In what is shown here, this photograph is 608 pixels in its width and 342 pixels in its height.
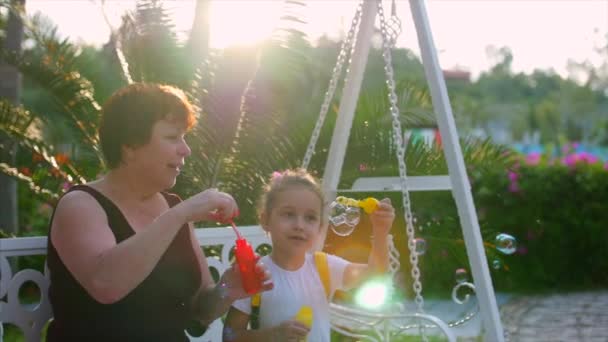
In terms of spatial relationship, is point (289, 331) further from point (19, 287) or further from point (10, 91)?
point (10, 91)

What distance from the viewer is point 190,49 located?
6.63 metres

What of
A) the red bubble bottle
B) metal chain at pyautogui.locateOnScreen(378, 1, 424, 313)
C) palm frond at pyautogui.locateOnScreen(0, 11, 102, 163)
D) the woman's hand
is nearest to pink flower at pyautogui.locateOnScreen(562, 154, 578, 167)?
palm frond at pyautogui.locateOnScreen(0, 11, 102, 163)

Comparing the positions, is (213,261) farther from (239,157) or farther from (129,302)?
(239,157)

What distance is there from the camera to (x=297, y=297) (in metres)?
3.18

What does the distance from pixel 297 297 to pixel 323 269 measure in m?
0.19

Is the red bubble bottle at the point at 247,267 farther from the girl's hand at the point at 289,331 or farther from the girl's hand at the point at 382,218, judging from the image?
the girl's hand at the point at 382,218

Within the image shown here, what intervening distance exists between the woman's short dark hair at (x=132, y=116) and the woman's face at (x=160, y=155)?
0.02m

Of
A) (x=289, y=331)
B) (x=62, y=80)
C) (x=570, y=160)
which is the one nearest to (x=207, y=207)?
(x=289, y=331)

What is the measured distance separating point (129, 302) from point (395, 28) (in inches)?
78.1

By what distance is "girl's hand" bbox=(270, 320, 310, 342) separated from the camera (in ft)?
9.57

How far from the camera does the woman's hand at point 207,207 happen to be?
2.63 m

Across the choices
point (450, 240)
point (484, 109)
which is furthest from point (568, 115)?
point (450, 240)

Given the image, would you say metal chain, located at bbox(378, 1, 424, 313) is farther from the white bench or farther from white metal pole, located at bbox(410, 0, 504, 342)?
the white bench

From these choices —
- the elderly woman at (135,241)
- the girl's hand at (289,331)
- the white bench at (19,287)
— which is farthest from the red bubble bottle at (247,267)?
the white bench at (19,287)
